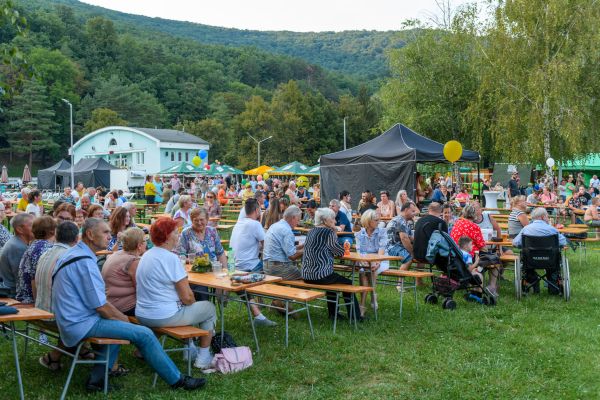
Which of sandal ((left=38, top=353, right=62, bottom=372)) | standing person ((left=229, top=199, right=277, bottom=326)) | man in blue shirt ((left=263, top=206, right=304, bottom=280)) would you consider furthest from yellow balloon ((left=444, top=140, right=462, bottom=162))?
sandal ((left=38, top=353, right=62, bottom=372))

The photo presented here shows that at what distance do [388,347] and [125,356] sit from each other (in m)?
2.38

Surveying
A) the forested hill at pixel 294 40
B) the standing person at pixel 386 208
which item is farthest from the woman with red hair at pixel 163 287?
the forested hill at pixel 294 40

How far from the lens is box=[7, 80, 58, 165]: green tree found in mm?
71500

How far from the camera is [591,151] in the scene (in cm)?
2381

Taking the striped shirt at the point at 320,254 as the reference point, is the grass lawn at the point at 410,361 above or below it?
below

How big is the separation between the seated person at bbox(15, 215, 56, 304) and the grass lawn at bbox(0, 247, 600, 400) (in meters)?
0.64

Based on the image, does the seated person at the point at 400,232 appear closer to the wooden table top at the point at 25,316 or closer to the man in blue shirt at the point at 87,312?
the man in blue shirt at the point at 87,312

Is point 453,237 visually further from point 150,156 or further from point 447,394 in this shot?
point 150,156

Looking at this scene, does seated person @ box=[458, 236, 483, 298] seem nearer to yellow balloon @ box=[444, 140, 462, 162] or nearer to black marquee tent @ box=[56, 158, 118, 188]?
yellow balloon @ box=[444, 140, 462, 162]

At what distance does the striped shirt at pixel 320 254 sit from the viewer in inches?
249

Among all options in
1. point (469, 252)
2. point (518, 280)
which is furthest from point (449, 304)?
point (518, 280)

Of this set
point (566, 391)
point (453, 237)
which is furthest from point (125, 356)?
point (453, 237)

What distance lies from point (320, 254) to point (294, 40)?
146970mm

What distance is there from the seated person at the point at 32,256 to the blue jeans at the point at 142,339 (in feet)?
A: 3.24
